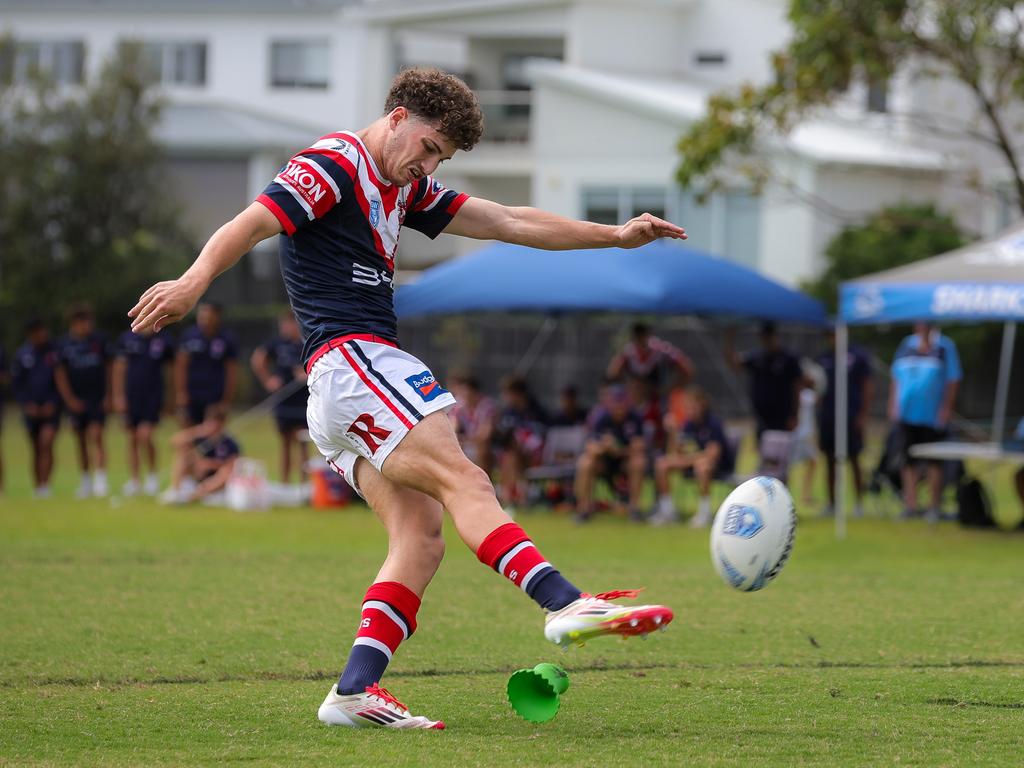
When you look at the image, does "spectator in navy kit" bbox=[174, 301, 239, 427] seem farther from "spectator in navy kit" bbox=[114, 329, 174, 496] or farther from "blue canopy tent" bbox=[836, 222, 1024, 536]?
"blue canopy tent" bbox=[836, 222, 1024, 536]

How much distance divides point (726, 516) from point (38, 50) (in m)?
41.6

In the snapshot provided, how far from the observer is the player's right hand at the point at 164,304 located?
4.58 meters

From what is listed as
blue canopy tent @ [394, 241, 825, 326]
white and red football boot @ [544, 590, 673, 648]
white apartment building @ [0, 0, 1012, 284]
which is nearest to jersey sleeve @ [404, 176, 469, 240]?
white and red football boot @ [544, 590, 673, 648]

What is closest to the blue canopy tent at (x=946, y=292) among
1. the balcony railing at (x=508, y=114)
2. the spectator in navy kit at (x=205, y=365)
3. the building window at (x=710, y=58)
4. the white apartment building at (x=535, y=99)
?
the spectator in navy kit at (x=205, y=365)

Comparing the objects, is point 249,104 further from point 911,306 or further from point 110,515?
point 911,306

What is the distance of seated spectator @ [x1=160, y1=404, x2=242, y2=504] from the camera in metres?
16.5

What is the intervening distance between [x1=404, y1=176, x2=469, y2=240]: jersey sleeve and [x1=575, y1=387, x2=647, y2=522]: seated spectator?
9.76m

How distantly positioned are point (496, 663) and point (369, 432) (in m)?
1.90

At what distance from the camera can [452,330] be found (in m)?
31.3

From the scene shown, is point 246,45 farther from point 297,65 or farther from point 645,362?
point 645,362

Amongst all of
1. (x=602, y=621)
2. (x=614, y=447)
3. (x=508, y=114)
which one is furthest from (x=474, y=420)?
(x=508, y=114)

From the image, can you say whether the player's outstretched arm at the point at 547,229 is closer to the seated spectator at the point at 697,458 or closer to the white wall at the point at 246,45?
the seated spectator at the point at 697,458

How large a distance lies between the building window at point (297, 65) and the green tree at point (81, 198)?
9.50 meters

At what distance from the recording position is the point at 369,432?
512 centimetres
